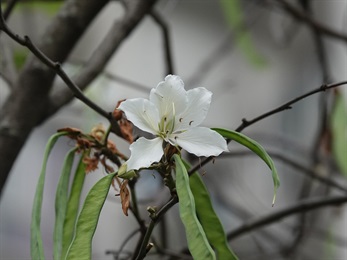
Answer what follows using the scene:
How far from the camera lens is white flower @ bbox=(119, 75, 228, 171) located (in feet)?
1.57

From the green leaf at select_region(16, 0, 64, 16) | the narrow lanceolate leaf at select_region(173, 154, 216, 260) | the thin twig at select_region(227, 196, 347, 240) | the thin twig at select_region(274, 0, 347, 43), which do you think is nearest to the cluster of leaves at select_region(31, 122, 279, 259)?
the narrow lanceolate leaf at select_region(173, 154, 216, 260)

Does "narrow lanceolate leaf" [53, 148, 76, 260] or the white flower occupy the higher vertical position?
the white flower

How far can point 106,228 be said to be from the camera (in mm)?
2697

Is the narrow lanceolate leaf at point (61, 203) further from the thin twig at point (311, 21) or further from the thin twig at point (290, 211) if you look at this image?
the thin twig at point (311, 21)

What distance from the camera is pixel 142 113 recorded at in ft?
1.65

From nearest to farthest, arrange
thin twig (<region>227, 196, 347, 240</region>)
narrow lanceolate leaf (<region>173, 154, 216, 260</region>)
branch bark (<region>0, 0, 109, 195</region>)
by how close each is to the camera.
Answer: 1. narrow lanceolate leaf (<region>173, 154, 216, 260</region>)
2. branch bark (<region>0, 0, 109, 195</region>)
3. thin twig (<region>227, 196, 347, 240</region>)

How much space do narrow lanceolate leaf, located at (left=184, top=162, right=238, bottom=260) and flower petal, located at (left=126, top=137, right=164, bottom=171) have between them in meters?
0.07

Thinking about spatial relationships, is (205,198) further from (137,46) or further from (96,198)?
(137,46)

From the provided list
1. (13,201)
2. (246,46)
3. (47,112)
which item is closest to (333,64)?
(13,201)

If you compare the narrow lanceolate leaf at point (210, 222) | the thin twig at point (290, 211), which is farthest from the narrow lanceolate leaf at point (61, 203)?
the thin twig at point (290, 211)

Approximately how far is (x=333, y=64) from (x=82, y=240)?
273 centimetres

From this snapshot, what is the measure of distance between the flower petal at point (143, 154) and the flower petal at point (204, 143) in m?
0.02

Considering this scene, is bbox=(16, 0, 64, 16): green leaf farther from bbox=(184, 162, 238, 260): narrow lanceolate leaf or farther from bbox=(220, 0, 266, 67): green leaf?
bbox=(184, 162, 238, 260): narrow lanceolate leaf

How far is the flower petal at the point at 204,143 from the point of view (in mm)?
475
